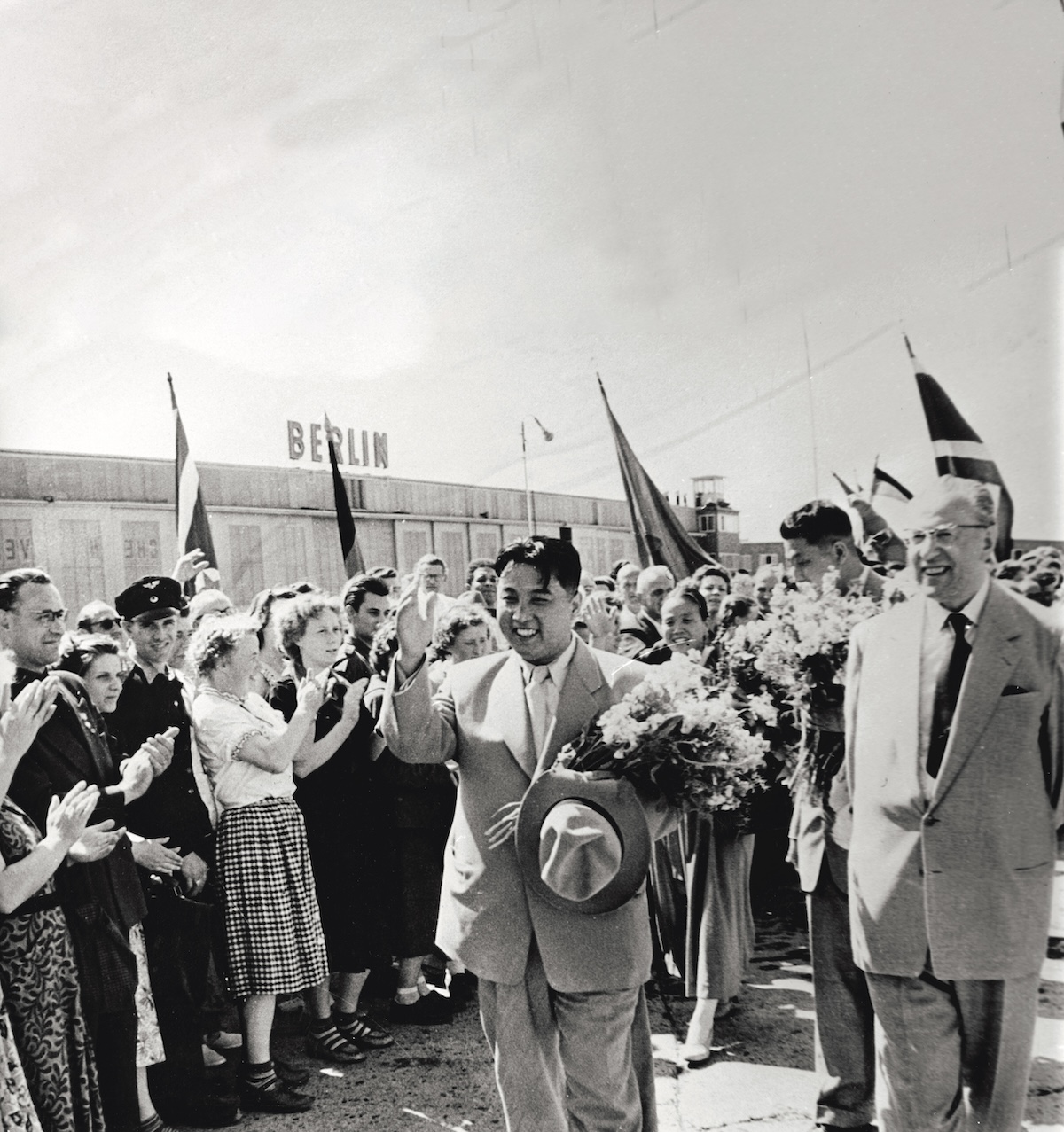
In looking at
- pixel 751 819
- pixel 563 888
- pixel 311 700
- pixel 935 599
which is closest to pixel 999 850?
pixel 935 599

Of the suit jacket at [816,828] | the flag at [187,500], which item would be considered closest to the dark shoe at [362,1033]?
the suit jacket at [816,828]

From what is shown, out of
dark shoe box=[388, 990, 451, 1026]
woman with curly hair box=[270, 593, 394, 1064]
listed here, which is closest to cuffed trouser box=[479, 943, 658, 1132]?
woman with curly hair box=[270, 593, 394, 1064]

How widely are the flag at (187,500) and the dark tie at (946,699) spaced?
242 inches

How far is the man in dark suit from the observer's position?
18.8 ft

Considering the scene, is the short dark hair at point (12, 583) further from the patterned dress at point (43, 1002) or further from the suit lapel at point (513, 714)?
the suit lapel at point (513, 714)

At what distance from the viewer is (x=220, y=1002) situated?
183 inches

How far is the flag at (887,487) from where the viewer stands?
4609 mm

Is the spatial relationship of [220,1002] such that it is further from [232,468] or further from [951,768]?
[232,468]

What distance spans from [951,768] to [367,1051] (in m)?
2.87

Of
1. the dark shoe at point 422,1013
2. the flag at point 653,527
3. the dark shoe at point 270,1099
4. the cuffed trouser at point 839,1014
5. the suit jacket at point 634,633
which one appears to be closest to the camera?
the cuffed trouser at point 839,1014

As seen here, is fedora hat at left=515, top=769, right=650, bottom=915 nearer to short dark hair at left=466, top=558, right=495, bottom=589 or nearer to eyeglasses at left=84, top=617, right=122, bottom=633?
eyeglasses at left=84, top=617, right=122, bottom=633

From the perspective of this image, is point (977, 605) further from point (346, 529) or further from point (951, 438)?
point (346, 529)

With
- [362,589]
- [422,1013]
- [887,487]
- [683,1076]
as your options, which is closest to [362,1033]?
[422,1013]

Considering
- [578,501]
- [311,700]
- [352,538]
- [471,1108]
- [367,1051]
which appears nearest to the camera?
[471,1108]
